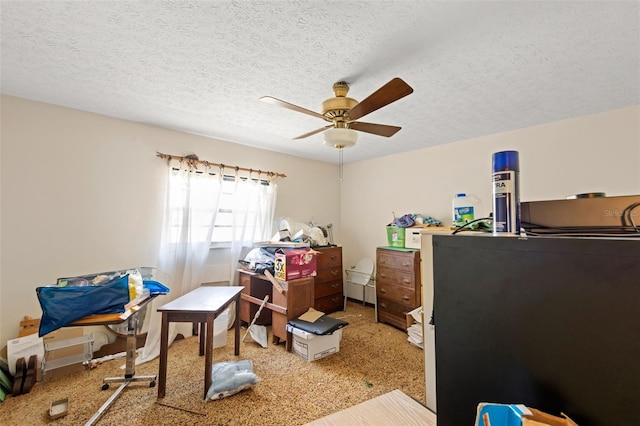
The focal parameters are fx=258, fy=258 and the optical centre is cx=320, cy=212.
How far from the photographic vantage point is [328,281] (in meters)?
3.53

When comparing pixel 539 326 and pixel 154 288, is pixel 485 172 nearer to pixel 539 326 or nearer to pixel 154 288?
pixel 539 326

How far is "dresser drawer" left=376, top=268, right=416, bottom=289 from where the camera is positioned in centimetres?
298

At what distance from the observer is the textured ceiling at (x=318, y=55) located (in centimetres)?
124

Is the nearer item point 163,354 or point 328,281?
point 163,354

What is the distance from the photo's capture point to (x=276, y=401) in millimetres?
1825

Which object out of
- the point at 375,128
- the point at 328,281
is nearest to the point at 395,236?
the point at 328,281

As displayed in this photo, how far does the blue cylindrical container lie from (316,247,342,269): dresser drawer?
283 centimetres

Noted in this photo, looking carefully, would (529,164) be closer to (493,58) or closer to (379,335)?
(493,58)

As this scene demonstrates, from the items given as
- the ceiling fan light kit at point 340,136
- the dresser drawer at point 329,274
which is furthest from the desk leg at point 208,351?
the dresser drawer at point 329,274

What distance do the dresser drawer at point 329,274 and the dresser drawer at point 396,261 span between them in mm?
601

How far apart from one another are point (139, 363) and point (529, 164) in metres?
4.18

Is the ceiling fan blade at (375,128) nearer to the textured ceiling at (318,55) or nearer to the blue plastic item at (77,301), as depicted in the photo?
the textured ceiling at (318,55)

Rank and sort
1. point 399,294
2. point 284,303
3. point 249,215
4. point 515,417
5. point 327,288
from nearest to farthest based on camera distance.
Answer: point 515,417 → point 284,303 → point 399,294 → point 249,215 → point 327,288

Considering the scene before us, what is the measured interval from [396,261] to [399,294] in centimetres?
39
